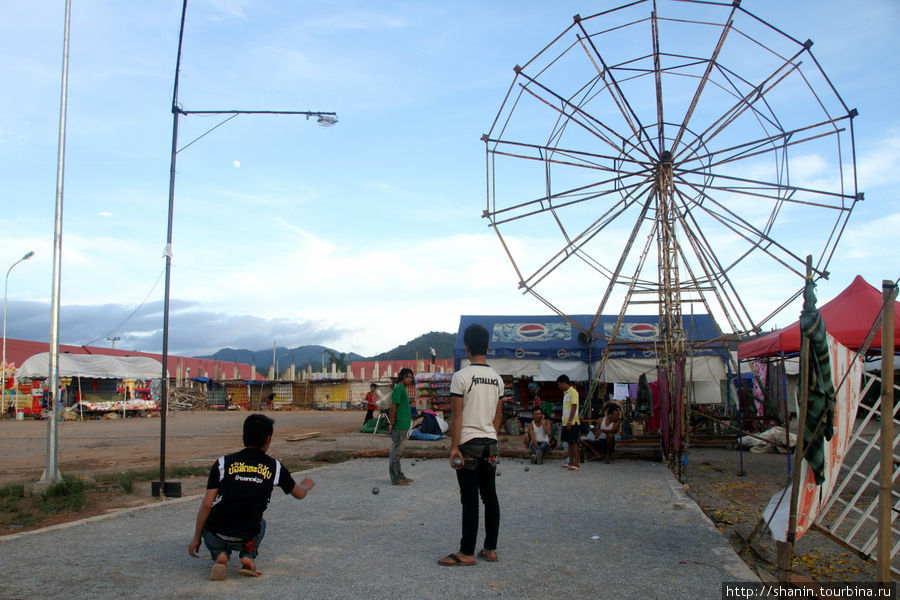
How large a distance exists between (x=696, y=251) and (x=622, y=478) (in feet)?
18.5

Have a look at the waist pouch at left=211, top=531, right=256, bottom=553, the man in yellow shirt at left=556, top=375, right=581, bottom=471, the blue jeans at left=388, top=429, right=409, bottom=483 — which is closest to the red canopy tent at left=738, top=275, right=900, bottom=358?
the man in yellow shirt at left=556, top=375, right=581, bottom=471

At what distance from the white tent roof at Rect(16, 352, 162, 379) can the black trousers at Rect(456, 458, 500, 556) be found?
107 ft

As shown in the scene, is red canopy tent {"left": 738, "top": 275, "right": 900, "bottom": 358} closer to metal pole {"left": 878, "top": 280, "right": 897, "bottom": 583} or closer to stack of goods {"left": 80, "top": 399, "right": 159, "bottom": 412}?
metal pole {"left": 878, "top": 280, "right": 897, "bottom": 583}

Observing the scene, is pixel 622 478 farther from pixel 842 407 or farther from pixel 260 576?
pixel 260 576

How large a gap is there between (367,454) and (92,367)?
1047 inches

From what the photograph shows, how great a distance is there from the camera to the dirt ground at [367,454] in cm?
604

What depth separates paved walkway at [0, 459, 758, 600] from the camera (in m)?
4.67

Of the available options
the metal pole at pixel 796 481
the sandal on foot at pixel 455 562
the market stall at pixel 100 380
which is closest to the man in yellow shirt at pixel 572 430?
the sandal on foot at pixel 455 562

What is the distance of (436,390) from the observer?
79.8 ft

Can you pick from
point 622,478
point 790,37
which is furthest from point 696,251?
point 622,478

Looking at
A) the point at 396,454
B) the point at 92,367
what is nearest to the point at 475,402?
the point at 396,454

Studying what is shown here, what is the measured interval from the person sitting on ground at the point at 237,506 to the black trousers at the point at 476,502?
147 centimetres

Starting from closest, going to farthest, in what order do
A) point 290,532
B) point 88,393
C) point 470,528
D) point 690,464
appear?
point 470,528 < point 290,532 < point 690,464 < point 88,393

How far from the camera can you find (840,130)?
1302 centimetres
